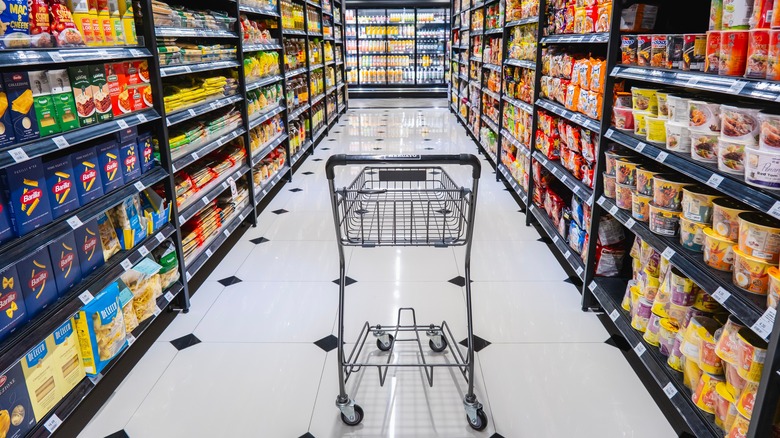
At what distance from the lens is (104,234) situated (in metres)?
2.48

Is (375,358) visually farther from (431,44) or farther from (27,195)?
(431,44)

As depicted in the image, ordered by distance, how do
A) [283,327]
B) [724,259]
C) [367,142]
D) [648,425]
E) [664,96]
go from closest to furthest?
[724,259]
[648,425]
[664,96]
[283,327]
[367,142]

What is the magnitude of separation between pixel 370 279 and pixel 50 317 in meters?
1.99

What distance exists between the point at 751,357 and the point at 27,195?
2.56 meters

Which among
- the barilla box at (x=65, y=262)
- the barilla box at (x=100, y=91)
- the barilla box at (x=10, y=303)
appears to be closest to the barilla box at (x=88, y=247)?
the barilla box at (x=65, y=262)

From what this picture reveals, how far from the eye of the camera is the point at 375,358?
268cm

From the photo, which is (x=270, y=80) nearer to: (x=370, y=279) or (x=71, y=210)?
(x=370, y=279)

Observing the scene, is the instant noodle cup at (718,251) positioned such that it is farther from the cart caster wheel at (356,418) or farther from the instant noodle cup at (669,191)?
the cart caster wheel at (356,418)

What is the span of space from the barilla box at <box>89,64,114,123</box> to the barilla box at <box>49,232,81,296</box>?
588mm

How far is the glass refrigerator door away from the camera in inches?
572

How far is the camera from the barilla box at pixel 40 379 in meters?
1.89

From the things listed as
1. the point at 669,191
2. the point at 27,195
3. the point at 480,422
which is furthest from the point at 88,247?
the point at 669,191

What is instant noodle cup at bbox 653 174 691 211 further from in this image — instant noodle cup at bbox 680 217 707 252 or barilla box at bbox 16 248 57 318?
barilla box at bbox 16 248 57 318

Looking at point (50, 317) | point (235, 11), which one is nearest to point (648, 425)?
point (50, 317)
